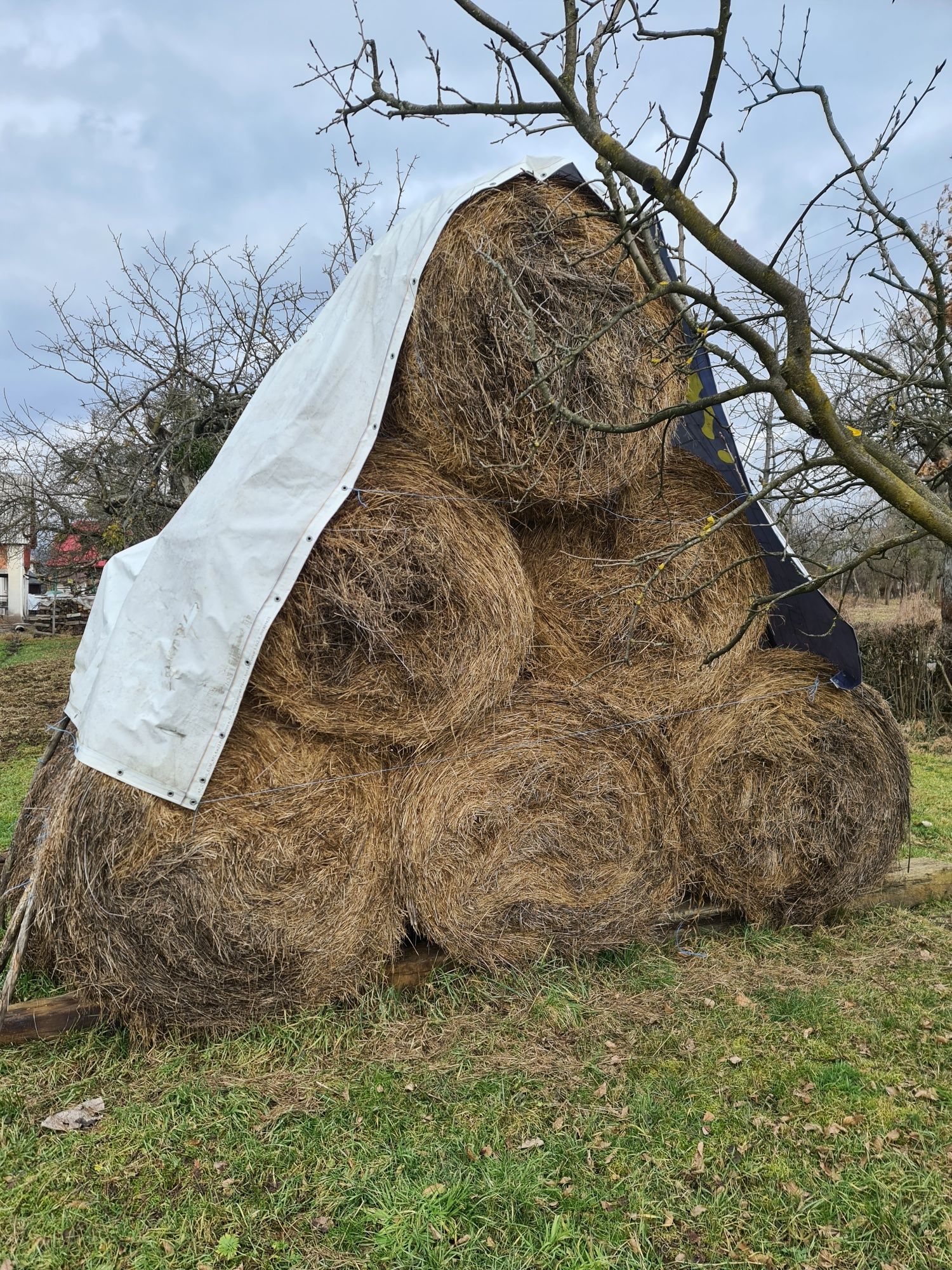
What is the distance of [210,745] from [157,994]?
1043mm

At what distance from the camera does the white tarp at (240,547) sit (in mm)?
3770

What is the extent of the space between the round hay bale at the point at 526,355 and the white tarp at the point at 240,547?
135 mm

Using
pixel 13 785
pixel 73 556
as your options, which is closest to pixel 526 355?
pixel 13 785

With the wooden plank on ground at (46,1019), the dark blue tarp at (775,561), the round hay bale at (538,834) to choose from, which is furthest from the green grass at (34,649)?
the dark blue tarp at (775,561)

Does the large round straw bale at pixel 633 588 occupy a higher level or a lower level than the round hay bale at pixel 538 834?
higher

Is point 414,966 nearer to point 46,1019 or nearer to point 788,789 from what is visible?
point 46,1019

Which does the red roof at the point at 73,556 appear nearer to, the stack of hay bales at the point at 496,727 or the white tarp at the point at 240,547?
the stack of hay bales at the point at 496,727

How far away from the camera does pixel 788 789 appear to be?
500 cm

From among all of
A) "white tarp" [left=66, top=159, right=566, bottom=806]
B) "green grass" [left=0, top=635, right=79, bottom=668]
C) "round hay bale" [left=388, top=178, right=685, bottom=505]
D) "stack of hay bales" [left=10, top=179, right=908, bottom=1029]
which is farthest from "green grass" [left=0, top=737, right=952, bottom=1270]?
"green grass" [left=0, top=635, right=79, bottom=668]

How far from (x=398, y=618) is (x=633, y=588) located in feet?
4.15

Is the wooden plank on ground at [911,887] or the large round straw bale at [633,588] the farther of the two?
the wooden plank on ground at [911,887]

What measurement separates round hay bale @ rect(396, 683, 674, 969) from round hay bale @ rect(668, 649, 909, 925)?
0.92ft

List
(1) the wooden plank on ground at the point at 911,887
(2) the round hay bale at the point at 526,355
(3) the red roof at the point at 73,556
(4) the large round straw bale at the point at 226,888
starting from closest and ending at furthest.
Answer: (4) the large round straw bale at the point at 226,888 < (2) the round hay bale at the point at 526,355 < (1) the wooden plank on ground at the point at 911,887 < (3) the red roof at the point at 73,556

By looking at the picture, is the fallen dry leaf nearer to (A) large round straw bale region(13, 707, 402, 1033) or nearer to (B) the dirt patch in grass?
(A) large round straw bale region(13, 707, 402, 1033)
